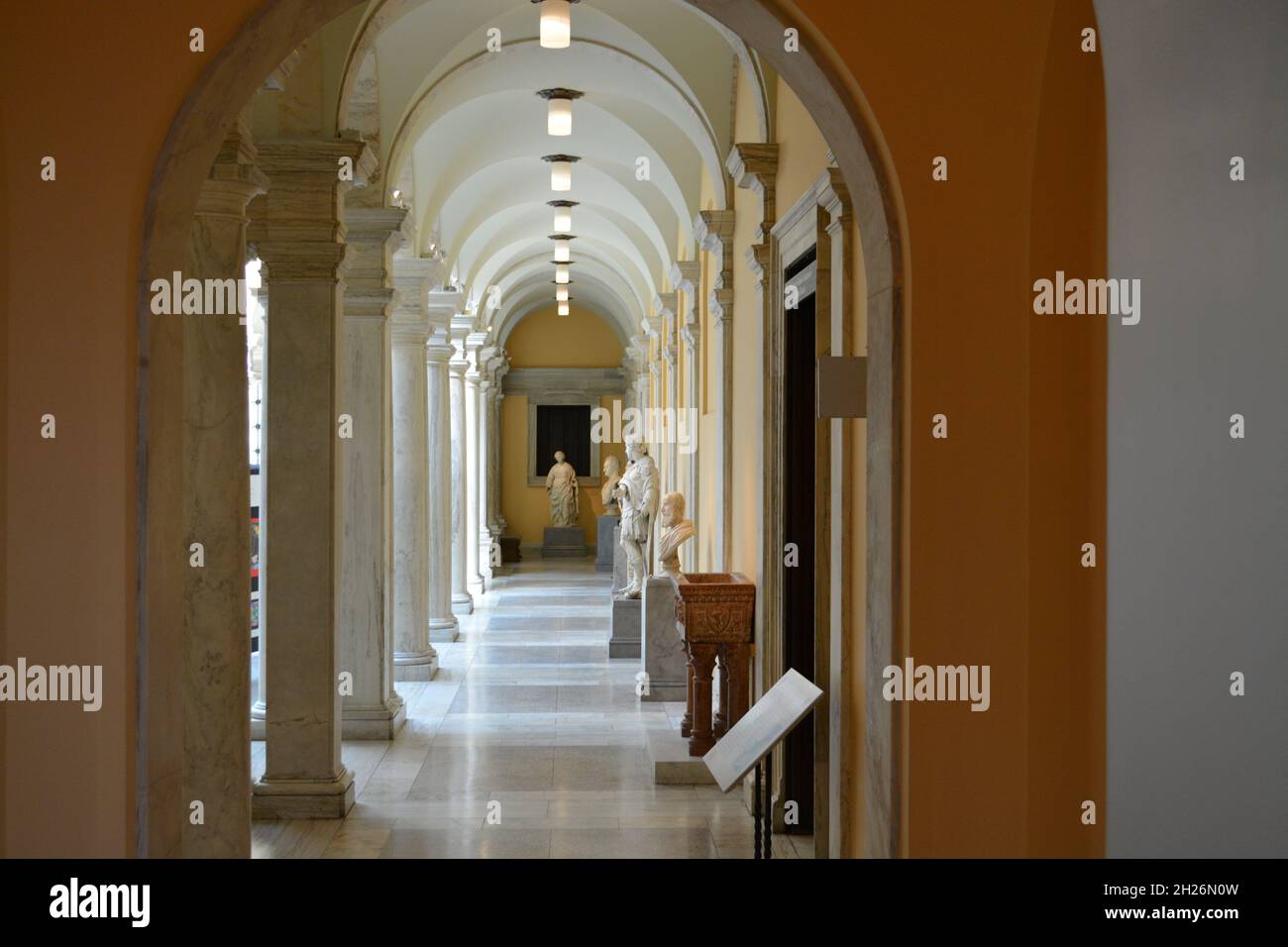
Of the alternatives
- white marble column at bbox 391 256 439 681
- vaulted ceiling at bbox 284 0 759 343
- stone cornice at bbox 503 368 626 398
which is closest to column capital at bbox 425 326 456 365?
vaulted ceiling at bbox 284 0 759 343

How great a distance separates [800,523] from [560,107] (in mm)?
5896

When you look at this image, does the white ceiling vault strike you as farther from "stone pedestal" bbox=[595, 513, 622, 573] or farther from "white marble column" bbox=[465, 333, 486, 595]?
"stone pedestal" bbox=[595, 513, 622, 573]

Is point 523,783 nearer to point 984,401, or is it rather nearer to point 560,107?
point 984,401

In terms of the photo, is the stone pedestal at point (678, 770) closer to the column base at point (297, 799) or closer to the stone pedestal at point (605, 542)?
the column base at point (297, 799)

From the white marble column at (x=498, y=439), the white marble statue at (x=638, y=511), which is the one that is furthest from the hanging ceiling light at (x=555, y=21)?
the white marble column at (x=498, y=439)

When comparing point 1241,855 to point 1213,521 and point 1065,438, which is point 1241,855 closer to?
point 1213,521

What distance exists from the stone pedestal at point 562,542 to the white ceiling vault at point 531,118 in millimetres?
10325

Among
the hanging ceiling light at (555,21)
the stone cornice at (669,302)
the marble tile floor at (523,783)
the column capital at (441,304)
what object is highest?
the hanging ceiling light at (555,21)

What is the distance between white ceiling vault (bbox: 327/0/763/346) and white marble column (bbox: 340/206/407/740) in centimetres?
41

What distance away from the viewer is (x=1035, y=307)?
3938mm

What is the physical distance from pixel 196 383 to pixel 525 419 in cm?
2716

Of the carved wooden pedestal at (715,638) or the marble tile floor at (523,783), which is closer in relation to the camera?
the marble tile floor at (523,783)

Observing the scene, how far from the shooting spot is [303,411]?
7.39 m

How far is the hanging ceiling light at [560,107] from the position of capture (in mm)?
10867
